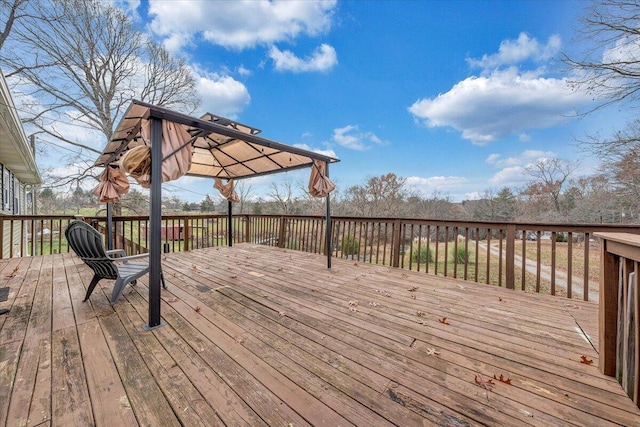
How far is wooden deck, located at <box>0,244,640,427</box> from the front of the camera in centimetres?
128

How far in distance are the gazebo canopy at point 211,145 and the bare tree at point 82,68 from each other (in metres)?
6.65

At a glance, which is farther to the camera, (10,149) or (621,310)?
(10,149)

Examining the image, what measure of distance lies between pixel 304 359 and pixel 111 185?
473 cm

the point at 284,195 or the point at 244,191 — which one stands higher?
the point at 244,191

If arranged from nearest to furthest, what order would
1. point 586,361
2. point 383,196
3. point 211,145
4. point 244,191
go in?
point 586,361 < point 211,145 < point 383,196 < point 244,191

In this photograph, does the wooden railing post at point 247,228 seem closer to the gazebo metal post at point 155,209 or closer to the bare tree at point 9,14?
the gazebo metal post at point 155,209

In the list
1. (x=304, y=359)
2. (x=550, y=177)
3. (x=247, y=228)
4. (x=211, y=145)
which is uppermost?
(x=550, y=177)

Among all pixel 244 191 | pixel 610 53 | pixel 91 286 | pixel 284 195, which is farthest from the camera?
pixel 244 191

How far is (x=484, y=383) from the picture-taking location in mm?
1506

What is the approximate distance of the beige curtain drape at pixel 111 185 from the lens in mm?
4242

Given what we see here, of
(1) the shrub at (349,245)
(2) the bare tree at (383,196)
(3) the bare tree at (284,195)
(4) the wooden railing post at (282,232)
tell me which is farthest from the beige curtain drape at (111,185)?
(2) the bare tree at (383,196)

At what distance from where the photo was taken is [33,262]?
4516 mm

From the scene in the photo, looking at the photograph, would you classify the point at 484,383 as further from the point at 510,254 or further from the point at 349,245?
the point at 349,245

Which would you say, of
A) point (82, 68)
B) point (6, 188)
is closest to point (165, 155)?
point (6, 188)
